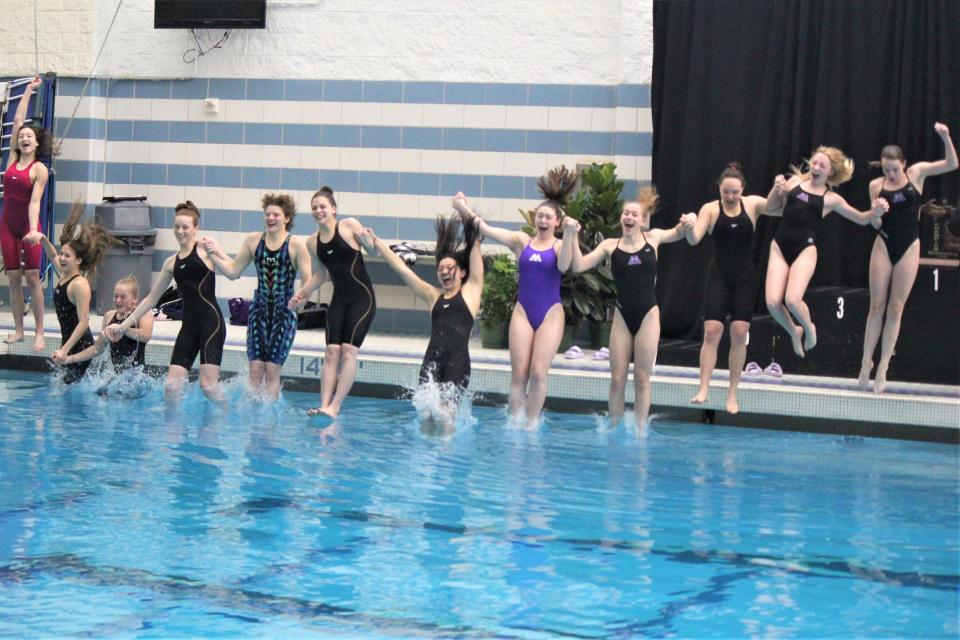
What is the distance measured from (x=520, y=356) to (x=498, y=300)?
2845 millimetres

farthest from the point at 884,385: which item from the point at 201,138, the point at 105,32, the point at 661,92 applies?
the point at 105,32

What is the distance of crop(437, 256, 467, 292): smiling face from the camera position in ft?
28.6

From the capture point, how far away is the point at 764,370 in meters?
10.5

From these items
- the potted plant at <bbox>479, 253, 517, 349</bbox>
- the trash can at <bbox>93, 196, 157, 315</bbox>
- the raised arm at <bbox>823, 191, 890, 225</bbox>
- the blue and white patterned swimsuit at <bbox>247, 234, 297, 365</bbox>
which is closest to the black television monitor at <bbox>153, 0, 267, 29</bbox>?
the trash can at <bbox>93, 196, 157, 315</bbox>

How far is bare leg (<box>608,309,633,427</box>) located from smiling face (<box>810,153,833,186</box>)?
1825mm

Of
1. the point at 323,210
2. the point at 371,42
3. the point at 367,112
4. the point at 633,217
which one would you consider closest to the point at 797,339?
the point at 633,217

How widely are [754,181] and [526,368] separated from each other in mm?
3576

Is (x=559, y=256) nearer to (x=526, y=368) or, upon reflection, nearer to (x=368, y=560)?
(x=526, y=368)

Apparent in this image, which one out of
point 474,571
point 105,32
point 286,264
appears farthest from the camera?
point 105,32

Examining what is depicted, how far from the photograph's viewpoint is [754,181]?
11.5m

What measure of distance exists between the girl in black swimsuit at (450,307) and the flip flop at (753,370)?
105 inches

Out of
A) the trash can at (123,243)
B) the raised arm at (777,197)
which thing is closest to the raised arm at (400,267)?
the raised arm at (777,197)

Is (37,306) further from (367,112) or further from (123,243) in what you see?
(367,112)

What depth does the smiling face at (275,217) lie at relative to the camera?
9.42m
